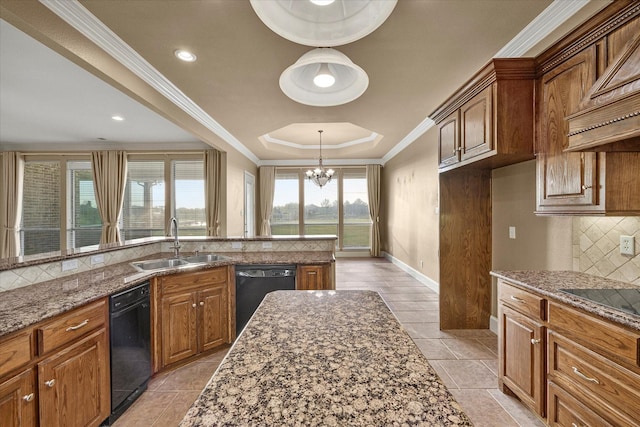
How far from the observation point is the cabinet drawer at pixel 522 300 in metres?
1.71

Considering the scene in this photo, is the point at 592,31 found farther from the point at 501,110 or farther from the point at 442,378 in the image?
the point at 442,378

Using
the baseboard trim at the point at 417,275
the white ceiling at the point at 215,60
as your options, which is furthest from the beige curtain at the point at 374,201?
the white ceiling at the point at 215,60

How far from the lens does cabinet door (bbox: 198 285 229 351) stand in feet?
8.50

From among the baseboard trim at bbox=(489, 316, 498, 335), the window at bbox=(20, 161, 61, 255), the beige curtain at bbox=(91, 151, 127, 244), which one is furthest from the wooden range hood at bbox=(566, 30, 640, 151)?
the window at bbox=(20, 161, 61, 255)

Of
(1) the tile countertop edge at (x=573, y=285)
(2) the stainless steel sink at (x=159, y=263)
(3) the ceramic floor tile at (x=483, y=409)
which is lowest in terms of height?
(3) the ceramic floor tile at (x=483, y=409)

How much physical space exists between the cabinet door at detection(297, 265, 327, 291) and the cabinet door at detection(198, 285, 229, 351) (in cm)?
76

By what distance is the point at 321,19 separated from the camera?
116 cm

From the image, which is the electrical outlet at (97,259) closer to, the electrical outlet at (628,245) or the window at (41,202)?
the electrical outlet at (628,245)

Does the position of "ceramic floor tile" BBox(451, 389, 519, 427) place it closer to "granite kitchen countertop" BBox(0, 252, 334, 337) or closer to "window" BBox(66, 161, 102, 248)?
"granite kitchen countertop" BBox(0, 252, 334, 337)

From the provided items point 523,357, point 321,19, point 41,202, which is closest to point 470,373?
point 523,357

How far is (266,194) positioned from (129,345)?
243 inches

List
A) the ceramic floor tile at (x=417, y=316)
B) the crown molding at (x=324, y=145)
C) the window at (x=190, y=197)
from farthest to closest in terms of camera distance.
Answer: the crown molding at (x=324, y=145) → the window at (x=190, y=197) → the ceramic floor tile at (x=417, y=316)

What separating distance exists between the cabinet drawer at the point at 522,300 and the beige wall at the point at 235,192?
183 inches

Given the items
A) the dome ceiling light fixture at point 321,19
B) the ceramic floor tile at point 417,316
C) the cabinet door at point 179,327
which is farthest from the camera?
the ceramic floor tile at point 417,316
